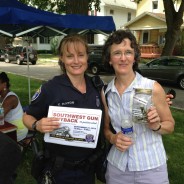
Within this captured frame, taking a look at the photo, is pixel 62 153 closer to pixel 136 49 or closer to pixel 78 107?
pixel 78 107

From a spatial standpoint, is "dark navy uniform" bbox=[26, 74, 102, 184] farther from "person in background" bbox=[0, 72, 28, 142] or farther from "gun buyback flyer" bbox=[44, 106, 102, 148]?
"person in background" bbox=[0, 72, 28, 142]

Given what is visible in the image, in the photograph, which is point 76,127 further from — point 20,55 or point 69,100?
point 20,55

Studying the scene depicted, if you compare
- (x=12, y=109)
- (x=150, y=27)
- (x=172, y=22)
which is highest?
(x=150, y=27)

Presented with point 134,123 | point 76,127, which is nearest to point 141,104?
point 134,123

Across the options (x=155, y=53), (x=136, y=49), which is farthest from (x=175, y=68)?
(x=155, y=53)

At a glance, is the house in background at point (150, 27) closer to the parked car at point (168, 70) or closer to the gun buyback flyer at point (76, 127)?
the parked car at point (168, 70)

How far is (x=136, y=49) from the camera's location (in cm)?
234

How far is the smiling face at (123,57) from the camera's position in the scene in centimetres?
226

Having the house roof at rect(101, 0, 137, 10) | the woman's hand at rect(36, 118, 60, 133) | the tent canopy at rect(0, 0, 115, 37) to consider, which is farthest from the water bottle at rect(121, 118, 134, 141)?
the house roof at rect(101, 0, 137, 10)

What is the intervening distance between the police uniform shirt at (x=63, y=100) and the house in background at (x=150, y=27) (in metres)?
27.8

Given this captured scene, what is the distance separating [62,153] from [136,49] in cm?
103

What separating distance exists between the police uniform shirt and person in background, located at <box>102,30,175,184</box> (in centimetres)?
18

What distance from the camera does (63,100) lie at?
2344 millimetres

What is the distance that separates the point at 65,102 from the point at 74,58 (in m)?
0.36
